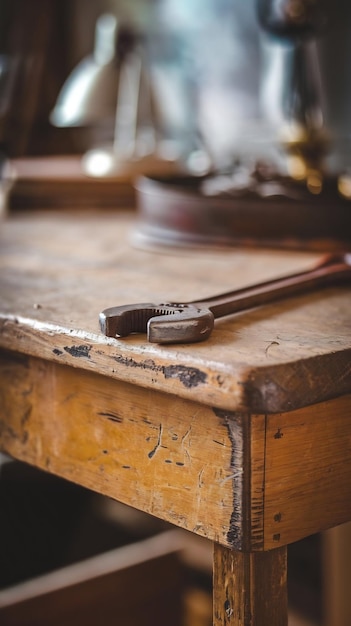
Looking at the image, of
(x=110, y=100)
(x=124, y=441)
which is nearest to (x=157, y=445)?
(x=124, y=441)

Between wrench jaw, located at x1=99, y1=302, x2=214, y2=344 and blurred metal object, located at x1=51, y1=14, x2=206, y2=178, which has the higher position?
blurred metal object, located at x1=51, y1=14, x2=206, y2=178

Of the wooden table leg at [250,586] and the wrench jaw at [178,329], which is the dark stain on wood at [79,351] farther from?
the wooden table leg at [250,586]

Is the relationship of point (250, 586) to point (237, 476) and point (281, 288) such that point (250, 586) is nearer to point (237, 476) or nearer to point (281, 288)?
point (237, 476)

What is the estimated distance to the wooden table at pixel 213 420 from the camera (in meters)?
0.63

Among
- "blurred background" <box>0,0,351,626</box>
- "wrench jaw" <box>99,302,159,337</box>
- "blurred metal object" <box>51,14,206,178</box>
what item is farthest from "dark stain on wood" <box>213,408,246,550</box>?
"blurred metal object" <box>51,14,206,178</box>

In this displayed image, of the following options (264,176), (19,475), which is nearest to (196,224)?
(264,176)

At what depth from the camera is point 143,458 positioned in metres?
0.72

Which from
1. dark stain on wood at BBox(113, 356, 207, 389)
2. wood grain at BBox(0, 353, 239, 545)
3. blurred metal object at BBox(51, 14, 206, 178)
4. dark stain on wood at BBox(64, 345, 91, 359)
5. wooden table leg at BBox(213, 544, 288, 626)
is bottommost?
wooden table leg at BBox(213, 544, 288, 626)

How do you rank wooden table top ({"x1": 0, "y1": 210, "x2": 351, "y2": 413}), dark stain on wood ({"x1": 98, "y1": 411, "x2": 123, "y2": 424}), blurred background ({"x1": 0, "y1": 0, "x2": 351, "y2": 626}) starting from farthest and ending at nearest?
1. blurred background ({"x1": 0, "y1": 0, "x2": 351, "y2": 626})
2. dark stain on wood ({"x1": 98, "y1": 411, "x2": 123, "y2": 424})
3. wooden table top ({"x1": 0, "y1": 210, "x2": 351, "y2": 413})

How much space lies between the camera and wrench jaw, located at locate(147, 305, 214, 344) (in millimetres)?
665

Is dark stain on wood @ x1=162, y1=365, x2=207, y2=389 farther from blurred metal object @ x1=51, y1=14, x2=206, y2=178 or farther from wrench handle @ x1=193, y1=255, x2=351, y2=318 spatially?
blurred metal object @ x1=51, y1=14, x2=206, y2=178

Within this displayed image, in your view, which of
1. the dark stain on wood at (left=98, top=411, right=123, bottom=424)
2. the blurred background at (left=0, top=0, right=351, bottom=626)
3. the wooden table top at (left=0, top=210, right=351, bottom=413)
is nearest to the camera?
the wooden table top at (left=0, top=210, right=351, bottom=413)

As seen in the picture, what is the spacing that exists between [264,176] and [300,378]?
2.62 ft

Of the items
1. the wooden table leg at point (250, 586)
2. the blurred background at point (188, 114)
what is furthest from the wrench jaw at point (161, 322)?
the blurred background at point (188, 114)
